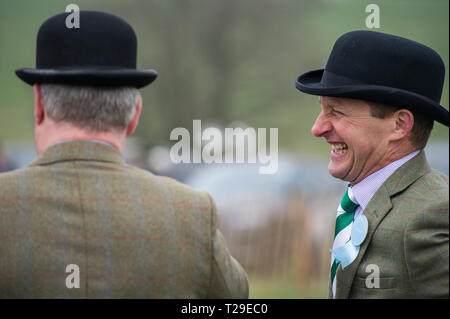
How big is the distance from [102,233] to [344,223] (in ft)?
4.48

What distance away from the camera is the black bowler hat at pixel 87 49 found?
9.47 ft

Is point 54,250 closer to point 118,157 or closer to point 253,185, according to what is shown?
point 118,157

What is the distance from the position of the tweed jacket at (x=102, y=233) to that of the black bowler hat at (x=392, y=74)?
0.99m

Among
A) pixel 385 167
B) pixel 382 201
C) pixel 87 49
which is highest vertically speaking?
pixel 87 49

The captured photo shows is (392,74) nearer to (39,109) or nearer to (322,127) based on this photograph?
(322,127)

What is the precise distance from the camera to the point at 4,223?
2.68 meters

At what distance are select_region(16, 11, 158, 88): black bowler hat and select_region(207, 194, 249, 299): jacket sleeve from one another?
74 cm

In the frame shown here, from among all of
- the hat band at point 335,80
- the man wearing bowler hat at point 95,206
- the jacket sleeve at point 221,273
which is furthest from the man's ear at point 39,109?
the hat band at point 335,80

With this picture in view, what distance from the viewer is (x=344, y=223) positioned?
3.44 meters

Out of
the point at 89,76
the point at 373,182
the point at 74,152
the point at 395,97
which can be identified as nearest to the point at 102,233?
the point at 74,152

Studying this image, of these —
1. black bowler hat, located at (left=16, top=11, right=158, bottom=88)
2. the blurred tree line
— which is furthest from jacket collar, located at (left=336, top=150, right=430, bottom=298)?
the blurred tree line

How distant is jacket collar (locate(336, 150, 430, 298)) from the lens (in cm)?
307
